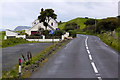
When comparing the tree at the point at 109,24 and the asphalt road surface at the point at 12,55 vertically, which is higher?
the tree at the point at 109,24

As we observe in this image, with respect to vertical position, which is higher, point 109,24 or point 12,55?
point 109,24

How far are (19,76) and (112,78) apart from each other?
4381 millimetres

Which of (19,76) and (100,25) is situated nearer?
(19,76)

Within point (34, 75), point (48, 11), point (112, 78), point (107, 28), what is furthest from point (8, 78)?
point (107, 28)

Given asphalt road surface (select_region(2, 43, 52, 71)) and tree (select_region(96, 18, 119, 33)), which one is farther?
tree (select_region(96, 18, 119, 33))

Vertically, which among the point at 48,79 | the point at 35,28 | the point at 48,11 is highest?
the point at 48,11

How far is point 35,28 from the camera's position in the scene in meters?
65.9

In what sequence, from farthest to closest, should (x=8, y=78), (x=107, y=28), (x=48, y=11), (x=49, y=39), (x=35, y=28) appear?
(x=107, y=28) → (x=35, y=28) → (x=48, y=11) → (x=49, y=39) → (x=8, y=78)

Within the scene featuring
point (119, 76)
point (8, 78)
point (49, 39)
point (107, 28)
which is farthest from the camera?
point (107, 28)

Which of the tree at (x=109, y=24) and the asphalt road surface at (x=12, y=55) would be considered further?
the tree at (x=109, y=24)

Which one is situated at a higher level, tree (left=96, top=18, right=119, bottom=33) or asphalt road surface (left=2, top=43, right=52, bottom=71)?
tree (left=96, top=18, right=119, bottom=33)

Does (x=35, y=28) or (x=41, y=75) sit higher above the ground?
(x=35, y=28)

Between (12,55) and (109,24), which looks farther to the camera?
(109,24)

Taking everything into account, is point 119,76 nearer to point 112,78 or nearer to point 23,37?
point 112,78
